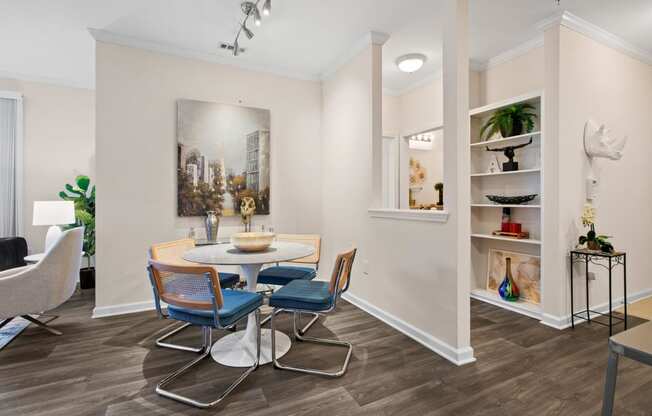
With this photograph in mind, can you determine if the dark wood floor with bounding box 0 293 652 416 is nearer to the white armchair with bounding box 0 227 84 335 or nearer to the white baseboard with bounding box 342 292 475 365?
the white baseboard with bounding box 342 292 475 365

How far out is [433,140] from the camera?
562 centimetres

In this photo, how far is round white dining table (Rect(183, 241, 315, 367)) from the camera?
2178mm

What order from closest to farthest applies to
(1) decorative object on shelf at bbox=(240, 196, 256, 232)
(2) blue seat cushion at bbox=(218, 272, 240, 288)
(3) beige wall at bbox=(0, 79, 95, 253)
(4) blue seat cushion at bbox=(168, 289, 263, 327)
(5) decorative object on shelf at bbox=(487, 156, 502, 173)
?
(4) blue seat cushion at bbox=(168, 289, 263, 327), (2) blue seat cushion at bbox=(218, 272, 240, 288), (5) decorative object on shelf at bbox=(487, 156, 502, 173), (1) decorative object on shelf at bbox=(240, 196, 256, 232), (3) beige wall at bbox=(0, 79, 95, 253)

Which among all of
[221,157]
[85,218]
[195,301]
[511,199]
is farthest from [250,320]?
[85,218]

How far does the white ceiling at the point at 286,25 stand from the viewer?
2.83 meters

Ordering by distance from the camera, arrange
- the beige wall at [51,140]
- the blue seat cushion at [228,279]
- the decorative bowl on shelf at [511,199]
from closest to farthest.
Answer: the blue seat cushion at [228,279]
the decorative bowl on shelf at [511,199]
the beige wall at [51,140]

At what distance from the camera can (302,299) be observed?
221 cm

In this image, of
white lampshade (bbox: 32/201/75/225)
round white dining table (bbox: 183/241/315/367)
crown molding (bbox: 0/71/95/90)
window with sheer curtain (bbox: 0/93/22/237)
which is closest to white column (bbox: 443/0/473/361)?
round white dining table (bbox: 183/241/315/367)

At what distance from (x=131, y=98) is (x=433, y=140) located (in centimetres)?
441

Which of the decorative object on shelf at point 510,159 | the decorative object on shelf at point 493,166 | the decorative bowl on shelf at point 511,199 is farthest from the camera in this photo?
the decorative object on shelf at point 493,166

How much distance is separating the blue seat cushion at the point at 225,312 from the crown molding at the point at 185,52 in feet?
9.22

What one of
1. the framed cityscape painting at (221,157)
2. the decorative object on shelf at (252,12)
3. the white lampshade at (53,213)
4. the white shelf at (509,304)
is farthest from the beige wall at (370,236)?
the white lampshade at (53,213)

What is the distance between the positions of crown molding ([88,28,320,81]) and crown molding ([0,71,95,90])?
5.61 ft

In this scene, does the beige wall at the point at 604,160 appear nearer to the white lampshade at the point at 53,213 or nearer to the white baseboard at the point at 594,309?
the white baseboard at the point at 594,309
